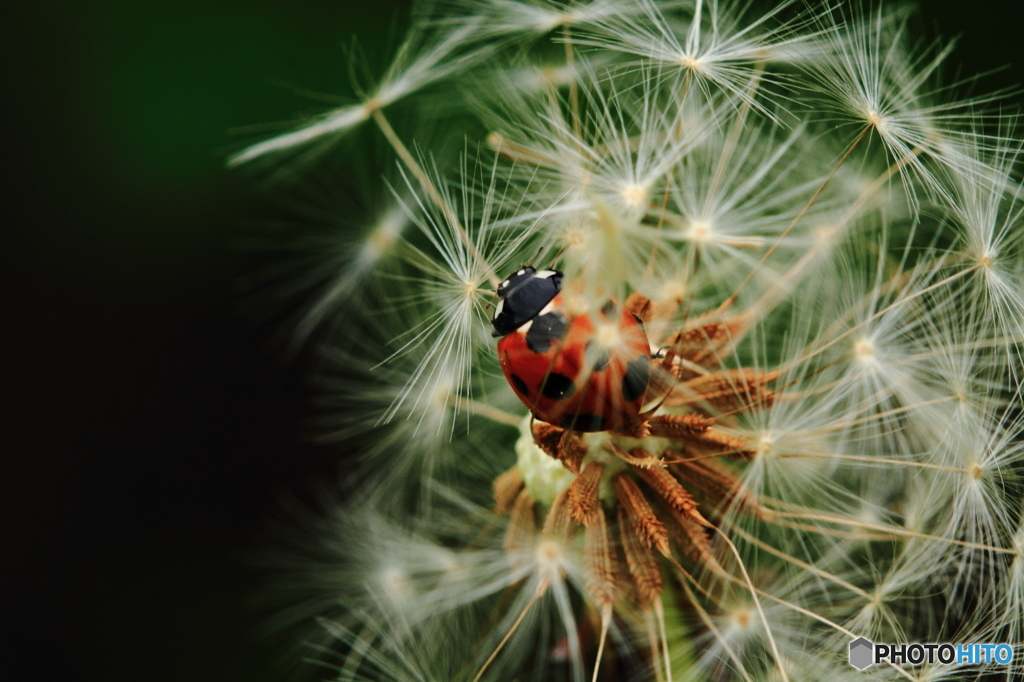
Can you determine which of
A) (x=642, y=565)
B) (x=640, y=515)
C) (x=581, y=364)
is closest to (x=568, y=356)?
(x=581, y=364)

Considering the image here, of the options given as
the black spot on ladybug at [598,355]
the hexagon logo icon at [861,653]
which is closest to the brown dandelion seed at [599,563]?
the black spot on ladybug at [598,355]

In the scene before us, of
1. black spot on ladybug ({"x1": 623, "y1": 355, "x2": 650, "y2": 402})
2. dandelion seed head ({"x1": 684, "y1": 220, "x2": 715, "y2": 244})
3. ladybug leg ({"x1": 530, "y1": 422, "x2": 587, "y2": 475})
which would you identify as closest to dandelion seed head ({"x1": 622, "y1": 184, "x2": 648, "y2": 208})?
dandelion seed head ({"x1": 684, "y1": 220, "x2": 715, "y2": 244})

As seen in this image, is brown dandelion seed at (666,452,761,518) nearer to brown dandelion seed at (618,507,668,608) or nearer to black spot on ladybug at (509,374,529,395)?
brown dandelion seed at (618,507,668,608)

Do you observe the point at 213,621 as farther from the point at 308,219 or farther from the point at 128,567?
the point at 308,219

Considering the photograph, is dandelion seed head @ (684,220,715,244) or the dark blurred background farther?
the dark blurred background

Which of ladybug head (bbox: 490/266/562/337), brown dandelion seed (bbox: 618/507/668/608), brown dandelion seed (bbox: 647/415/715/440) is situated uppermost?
ladybug head (bbox: 490/266/562/337)
